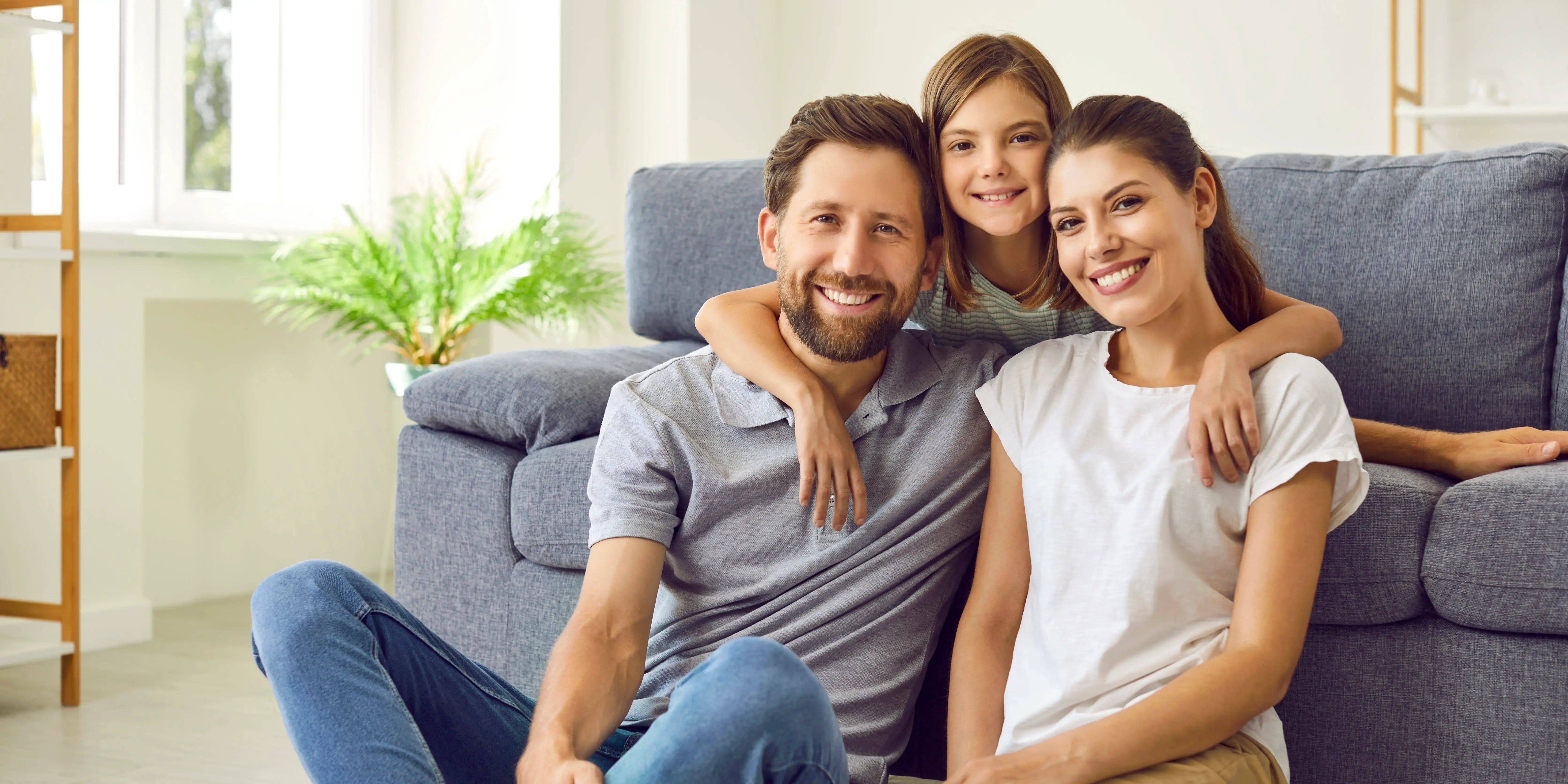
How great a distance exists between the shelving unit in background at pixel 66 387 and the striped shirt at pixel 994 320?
1.68m

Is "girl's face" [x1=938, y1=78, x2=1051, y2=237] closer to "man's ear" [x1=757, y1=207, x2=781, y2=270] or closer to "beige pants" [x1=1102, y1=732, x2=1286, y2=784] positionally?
"man's ear" [x1=757, y1=207, x2=781, y2=270]

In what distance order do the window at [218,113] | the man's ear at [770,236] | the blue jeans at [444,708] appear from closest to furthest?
the blue jeans at [444,708], the man's ear at [770,236], the window at [218,113]

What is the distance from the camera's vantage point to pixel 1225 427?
1.14 m

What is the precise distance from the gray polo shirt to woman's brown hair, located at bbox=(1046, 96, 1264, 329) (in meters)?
0.24

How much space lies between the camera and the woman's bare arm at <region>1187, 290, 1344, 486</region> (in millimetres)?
1142

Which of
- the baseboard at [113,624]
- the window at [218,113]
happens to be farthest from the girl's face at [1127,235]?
the window at [218,113]

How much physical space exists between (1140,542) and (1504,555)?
49 cm

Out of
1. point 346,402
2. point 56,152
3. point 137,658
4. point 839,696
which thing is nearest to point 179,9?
point 56,152

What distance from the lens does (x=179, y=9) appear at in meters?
3.37

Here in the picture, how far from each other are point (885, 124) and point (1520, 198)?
1019 mm

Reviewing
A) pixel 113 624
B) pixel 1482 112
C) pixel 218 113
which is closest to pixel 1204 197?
pixel 113 624

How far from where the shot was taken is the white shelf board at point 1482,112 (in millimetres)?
3602

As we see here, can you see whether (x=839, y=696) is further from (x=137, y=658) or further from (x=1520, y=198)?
(x=137, y=658)

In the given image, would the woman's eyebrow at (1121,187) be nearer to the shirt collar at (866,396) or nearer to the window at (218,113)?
the shirt collar at (866,396)
